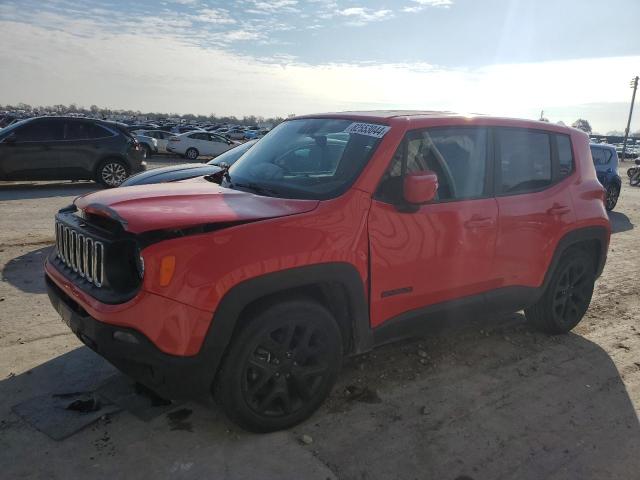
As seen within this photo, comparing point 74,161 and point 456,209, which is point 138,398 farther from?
point 74,161

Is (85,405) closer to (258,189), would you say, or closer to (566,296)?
(258,189)

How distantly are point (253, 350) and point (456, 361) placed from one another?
199 cm

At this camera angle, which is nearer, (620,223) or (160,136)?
(620,223)

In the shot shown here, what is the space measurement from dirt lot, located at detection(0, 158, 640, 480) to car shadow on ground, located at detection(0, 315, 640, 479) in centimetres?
1

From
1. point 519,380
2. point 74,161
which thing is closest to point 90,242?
A: point 519,380

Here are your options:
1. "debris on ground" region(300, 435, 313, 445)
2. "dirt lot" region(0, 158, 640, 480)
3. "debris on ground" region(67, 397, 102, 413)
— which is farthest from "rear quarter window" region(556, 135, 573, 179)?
"debris on ground" region(67, 397, 102, 413)

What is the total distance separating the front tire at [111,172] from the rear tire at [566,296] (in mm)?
10950

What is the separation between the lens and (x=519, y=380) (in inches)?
157

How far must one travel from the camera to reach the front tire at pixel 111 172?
1310 centimetres

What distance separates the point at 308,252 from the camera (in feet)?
9.82

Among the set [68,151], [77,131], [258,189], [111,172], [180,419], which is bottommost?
[180,419]

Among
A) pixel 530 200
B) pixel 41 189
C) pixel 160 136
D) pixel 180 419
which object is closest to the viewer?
pixel 180 419

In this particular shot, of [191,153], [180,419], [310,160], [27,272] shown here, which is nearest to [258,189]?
[310,160]

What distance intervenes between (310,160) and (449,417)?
1.92 metres
